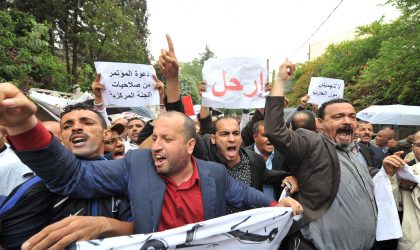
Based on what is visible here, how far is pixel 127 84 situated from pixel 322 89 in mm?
3303

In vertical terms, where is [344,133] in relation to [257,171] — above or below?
above

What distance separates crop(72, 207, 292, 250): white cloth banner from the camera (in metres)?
1.61

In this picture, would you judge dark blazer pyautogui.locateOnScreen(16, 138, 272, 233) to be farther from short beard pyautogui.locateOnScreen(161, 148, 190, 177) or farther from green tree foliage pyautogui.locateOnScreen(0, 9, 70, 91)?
green tree foliage pyautogui.locateOnScreen(0, 9, 70, 91)

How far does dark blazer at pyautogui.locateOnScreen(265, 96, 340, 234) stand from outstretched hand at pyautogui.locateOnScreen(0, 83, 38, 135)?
4.88 feet

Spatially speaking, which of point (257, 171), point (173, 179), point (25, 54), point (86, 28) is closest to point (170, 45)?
point (173, 179)

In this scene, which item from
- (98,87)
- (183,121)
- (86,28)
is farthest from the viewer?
(86,28)

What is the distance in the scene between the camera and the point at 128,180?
184cm

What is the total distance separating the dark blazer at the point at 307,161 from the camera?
92.2 inches

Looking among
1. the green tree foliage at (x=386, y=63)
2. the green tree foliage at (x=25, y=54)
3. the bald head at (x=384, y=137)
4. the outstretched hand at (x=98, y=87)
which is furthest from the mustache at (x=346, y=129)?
the green tree foliage at (x=386, y=63)

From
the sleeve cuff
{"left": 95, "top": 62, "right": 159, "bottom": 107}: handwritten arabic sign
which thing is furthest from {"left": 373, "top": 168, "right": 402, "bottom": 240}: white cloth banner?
{"left": 95, "top": 62, "right": 159, "bottom": 107}: handwritten arabic sign

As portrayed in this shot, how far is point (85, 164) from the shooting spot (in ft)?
5.87

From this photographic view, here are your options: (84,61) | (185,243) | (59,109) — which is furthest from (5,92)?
(84,61)

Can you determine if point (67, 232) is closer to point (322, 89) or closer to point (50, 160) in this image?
point (50, 160)

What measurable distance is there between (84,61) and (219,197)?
58.4 feet
